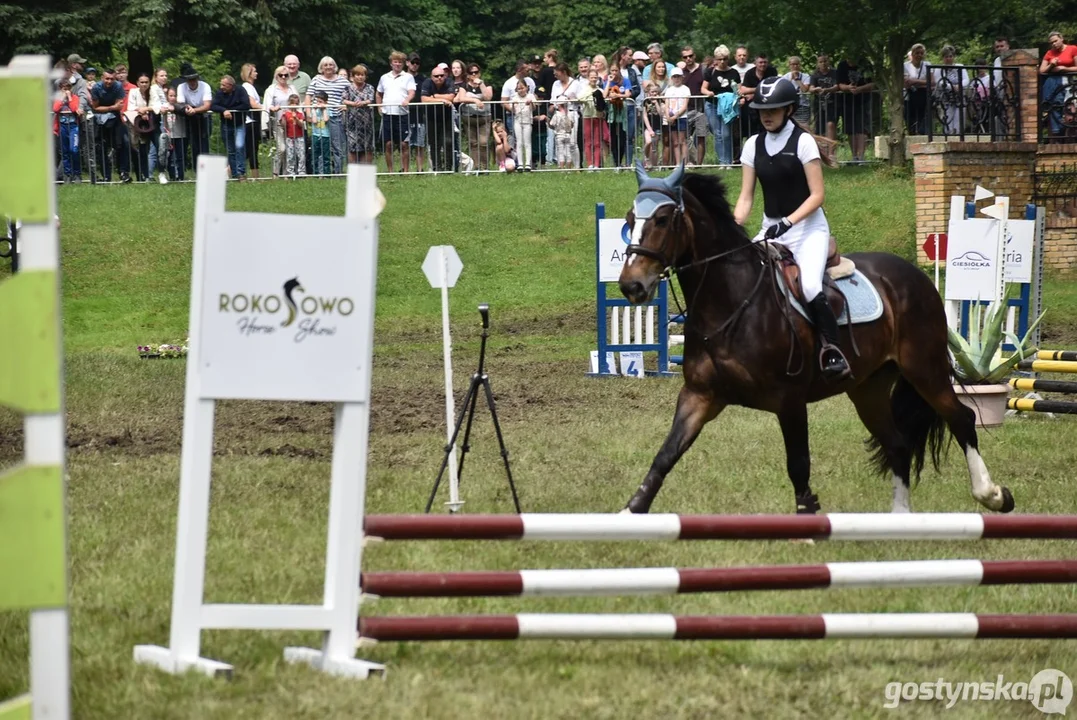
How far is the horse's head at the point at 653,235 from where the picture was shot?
9109 mm

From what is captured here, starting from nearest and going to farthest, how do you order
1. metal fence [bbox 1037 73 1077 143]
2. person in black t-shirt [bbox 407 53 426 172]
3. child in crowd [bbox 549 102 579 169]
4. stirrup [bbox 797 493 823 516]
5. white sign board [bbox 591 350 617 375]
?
stirrup [bbox 797 493 823 516], white sign board [bbox 591 350 617 375], metal fence [bbox 1037 73 1077 143], person in black t-shirt [bbox 407 53 426 172], child in crowd [bbox 549 102 579 169]

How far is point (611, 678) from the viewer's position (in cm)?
650

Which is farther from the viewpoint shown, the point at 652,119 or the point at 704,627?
the point at 652,119

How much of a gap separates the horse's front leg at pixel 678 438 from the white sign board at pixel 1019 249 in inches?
343

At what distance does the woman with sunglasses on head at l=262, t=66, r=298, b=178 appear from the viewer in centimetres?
2886

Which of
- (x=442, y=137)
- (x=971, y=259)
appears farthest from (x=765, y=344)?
(x=442, y=137)

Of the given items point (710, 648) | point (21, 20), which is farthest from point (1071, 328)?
point (21, 20)

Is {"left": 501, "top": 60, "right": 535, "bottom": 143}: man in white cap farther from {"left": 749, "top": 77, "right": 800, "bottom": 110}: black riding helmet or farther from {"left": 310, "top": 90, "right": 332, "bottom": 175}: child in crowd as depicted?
{"left": 749, "top": 77, "right": 800, "bottom": 110}: black riding helmet

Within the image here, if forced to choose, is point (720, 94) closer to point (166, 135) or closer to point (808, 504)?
point (166, 135)

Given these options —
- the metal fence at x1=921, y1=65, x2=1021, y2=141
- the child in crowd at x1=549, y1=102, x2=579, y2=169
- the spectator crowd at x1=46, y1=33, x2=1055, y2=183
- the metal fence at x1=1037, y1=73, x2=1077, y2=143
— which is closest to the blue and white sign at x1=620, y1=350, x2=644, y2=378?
the metal fence at x1=921, y1=65, x2=1021, y2=141

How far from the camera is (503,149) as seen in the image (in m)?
30.5

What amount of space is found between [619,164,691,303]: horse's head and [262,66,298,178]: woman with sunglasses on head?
20.3 metres

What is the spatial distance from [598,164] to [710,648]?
78.1 feet

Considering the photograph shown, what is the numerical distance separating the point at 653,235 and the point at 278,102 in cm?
2083
